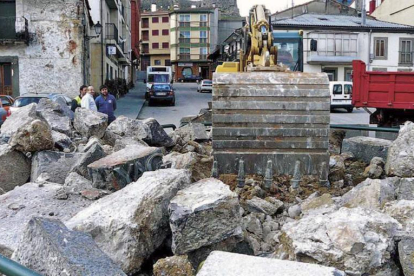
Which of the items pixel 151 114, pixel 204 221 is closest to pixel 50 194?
pixel 204 221

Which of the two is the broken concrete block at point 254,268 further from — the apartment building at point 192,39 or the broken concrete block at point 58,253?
the apartment building at point 192,39

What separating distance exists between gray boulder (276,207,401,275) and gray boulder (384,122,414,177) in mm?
2559

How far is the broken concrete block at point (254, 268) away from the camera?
2.88 m

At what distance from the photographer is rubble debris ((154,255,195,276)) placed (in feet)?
11.1

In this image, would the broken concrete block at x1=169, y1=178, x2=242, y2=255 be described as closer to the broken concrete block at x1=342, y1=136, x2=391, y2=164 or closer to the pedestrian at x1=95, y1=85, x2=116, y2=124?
the broken concrete block at x1=342, y1=136, x2=391, y2=164

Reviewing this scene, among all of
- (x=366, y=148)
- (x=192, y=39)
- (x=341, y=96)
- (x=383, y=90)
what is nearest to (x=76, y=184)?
(x=366, y=148)

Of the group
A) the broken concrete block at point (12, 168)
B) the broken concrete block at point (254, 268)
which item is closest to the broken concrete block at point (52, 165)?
the broken concrete block at point (12, 168)

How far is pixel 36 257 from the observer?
119 inches

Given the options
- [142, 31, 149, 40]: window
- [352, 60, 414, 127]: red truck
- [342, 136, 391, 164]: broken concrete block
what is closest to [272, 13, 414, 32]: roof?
[352, 60, 414, 127]: red truck

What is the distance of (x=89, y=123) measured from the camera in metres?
7.76

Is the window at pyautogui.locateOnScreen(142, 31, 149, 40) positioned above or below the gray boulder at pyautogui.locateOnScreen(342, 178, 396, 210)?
above

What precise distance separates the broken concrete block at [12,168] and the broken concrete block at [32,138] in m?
0.10

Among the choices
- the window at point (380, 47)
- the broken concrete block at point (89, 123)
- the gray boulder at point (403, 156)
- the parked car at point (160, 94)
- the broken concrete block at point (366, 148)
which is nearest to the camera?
the gray boulder at point (403, 156)

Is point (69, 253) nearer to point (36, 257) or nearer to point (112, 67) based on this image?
point (36, 257)
